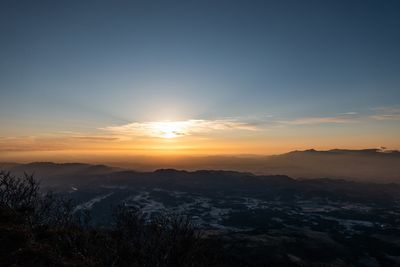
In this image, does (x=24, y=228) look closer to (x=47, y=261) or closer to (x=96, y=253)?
(x=47, y=261)

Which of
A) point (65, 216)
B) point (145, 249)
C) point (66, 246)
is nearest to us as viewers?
point (145, 249)

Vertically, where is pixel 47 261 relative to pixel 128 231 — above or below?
below

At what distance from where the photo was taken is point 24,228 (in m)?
40.1

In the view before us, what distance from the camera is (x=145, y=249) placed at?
28.4 m

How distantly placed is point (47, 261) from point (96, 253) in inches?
275

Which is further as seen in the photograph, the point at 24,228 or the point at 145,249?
the point at 24,228

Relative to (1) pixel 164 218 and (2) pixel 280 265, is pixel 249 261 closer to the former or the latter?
(2) pixel 280 265

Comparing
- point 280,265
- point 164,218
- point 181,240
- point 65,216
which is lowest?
point 280,265

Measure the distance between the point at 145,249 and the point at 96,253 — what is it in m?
4.31

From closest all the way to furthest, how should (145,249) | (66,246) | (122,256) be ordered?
(145,249), (122,256), (66,246)

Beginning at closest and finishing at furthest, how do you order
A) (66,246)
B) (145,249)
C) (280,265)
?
(145,249) < (66,246) < (280,265)

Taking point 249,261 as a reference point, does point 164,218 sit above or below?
above

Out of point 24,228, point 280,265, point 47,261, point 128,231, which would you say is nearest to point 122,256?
point 128,231

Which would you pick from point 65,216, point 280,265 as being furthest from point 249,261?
point 65,216
